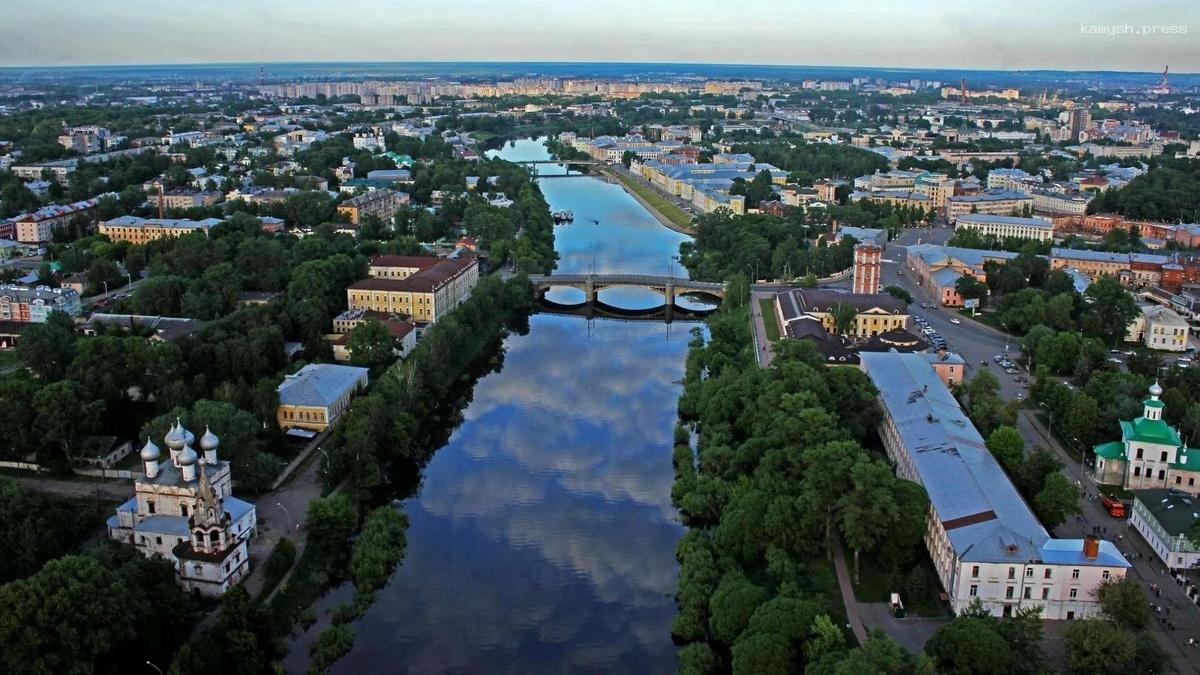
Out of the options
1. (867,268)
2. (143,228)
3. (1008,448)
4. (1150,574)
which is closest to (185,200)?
(143,228)

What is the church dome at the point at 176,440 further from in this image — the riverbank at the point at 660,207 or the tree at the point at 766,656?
the riverbank at the point at 660,207

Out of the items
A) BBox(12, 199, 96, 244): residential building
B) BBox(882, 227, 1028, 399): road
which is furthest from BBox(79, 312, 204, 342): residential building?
BBox(882, 227, 1028, 399): road

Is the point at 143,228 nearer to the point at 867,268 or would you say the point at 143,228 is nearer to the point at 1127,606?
the point at 867,268

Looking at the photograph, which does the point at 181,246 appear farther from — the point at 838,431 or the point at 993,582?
the point at 993,582

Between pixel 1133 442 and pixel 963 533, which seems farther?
pixel 1133 442

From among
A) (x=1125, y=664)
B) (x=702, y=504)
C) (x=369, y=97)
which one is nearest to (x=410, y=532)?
(x=702, y=504)

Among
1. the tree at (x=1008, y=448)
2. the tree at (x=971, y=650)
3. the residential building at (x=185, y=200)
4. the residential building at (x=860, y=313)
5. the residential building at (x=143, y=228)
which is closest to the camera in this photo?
the tree at (x=971, y=650)

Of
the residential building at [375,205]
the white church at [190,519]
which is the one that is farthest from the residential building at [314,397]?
the residential building at [375,205]
